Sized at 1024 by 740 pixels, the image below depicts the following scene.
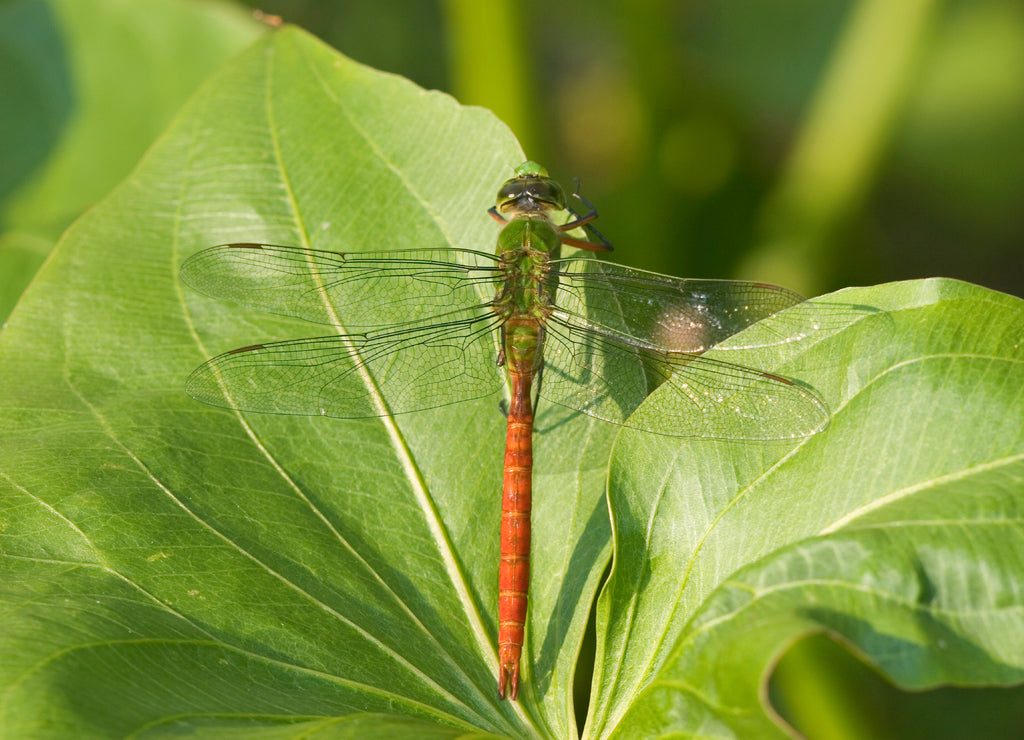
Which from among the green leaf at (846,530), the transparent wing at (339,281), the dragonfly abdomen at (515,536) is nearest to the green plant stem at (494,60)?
the transparent wing at (339,281)

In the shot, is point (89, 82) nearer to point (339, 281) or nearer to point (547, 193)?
point (339, 281)

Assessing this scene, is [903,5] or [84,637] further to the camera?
[903,5]

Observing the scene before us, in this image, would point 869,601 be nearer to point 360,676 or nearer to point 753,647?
point 753,647

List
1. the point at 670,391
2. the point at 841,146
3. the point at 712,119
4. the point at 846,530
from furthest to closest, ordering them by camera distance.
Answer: the point at 712,119 < the point at 841,146 < the point at 670,391 < the point at 846,530

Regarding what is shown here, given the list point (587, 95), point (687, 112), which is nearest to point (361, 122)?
point (687, 112)

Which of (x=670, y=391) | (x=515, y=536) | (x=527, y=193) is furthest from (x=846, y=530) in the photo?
(x=527, y=193)

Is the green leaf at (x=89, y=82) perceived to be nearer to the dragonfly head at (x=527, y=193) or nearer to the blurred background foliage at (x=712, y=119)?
the blurred background foliage at (x=712, y=119)
